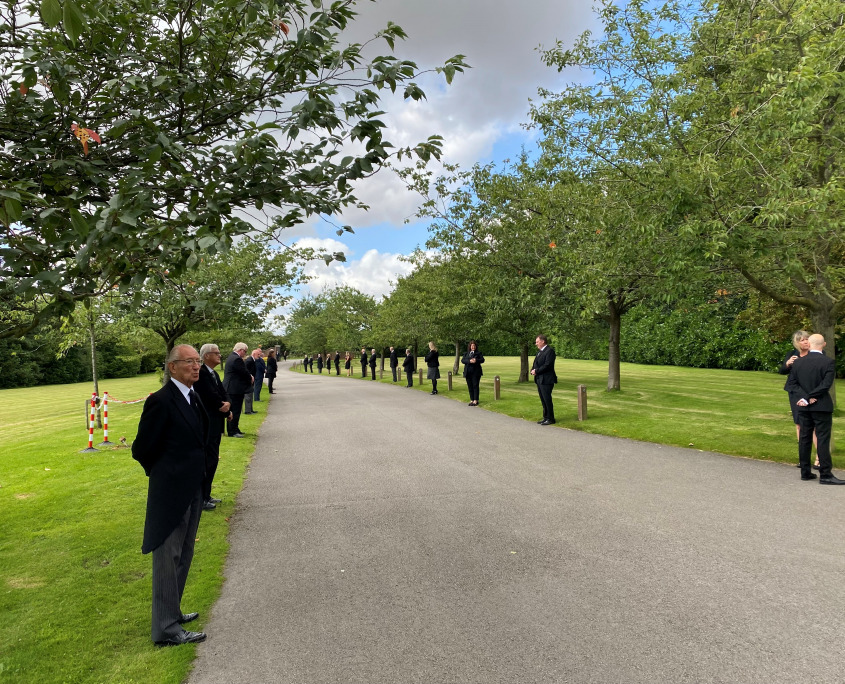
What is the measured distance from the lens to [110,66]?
14.3 feet

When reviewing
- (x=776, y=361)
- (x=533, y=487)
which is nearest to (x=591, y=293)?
(x=533, y=487)

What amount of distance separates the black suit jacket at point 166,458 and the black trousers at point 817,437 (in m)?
7.85

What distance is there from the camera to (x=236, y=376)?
10.9 m

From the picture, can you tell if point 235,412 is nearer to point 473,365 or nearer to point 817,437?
point 473,365

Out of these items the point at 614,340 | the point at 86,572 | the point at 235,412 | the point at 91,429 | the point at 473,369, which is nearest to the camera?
the point at 86,572

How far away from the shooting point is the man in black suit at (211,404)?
19.5ft

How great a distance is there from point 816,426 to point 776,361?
81.8ft

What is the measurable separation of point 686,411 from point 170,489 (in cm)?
1419

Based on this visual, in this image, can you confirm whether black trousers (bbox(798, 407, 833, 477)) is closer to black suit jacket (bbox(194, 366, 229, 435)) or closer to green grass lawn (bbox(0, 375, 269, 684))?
green grass lawn (bbox(0, 375, 269, 684))

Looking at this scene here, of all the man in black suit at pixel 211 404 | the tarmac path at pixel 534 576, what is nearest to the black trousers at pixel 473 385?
the tarmac path at pixel 534 576

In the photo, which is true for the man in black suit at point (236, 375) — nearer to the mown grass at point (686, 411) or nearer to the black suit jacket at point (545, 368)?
the black suit jacket at point (545, 368)

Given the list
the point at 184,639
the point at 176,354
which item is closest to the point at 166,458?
the point at 176,354

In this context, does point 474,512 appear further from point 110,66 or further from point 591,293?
point 591,293

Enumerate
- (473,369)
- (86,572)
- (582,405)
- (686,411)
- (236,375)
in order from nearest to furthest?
1. (86,572)
2. (236,375)
3. (582,405)
4. (686,411)
5. (473,369)
